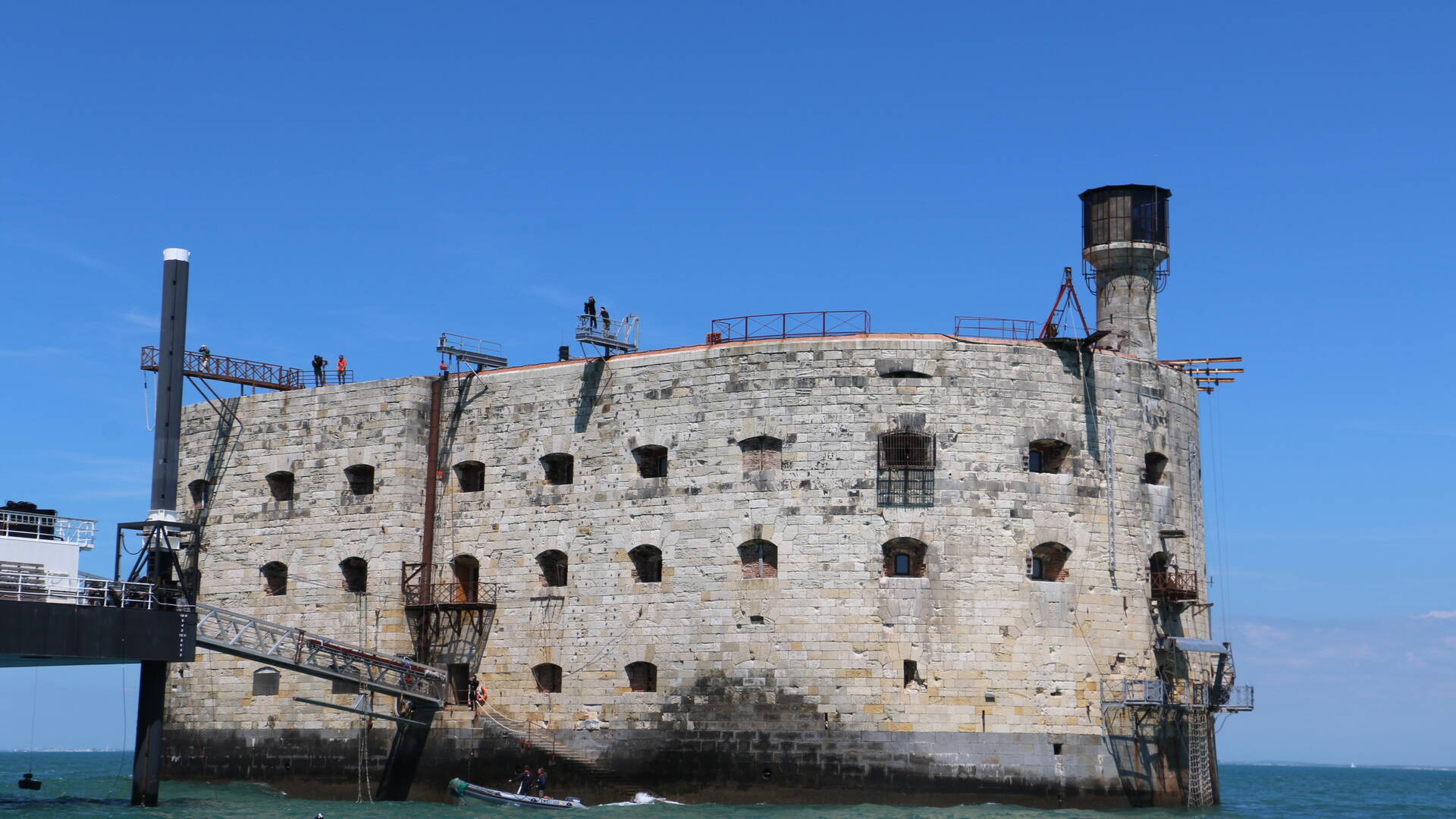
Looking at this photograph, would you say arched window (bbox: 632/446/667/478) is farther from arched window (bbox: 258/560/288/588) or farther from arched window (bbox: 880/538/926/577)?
arched window (bbox: 258/560/288/588)

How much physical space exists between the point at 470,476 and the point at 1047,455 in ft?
47.2

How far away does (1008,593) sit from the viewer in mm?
37344

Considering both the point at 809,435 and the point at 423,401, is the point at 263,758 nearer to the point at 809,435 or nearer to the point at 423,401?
the point at 423,401

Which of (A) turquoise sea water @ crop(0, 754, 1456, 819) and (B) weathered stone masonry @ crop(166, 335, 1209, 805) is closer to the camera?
(A) turquoise sea water @ crop(0, 754, 1456, 819)

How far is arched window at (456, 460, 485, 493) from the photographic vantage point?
141 ft

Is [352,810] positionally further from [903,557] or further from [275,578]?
[903,557]

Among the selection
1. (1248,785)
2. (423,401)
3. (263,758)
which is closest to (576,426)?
(423,401)

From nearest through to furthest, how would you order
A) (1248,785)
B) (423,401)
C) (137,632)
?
(137,632)
(423,401)
(1248,785)

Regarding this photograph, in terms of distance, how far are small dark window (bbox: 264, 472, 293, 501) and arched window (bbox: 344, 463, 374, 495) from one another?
222 cm

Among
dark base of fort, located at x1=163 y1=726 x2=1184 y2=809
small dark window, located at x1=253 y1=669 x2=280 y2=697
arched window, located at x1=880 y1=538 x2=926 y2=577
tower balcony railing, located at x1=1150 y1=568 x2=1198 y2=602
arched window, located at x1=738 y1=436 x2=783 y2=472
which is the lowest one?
dark base of fort, located at x1=163 y1=726 x2=1184 y2=809

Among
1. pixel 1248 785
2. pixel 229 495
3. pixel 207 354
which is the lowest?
pixel 1248 785

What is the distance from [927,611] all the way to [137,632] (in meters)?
16.5

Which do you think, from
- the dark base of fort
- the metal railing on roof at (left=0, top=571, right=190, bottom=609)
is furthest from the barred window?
the metal railing on roof at (left=0, top=571, right=190, bottom=609)

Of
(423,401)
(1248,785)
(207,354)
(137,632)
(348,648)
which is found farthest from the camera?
(1248,785)
